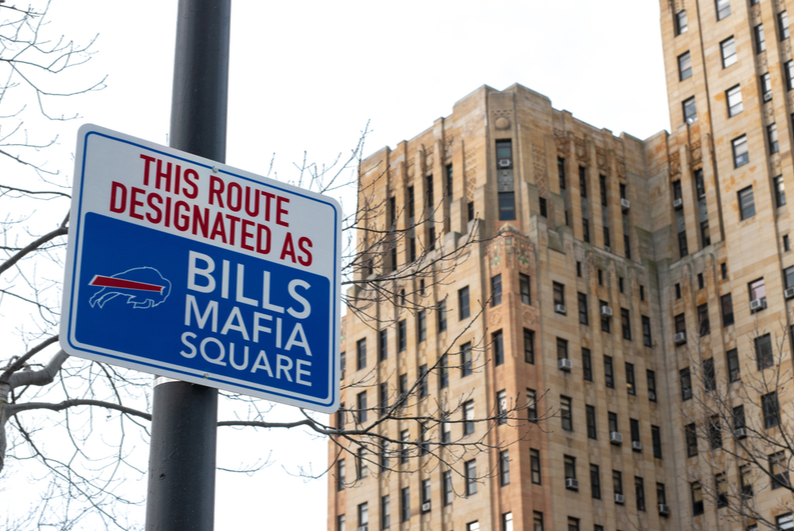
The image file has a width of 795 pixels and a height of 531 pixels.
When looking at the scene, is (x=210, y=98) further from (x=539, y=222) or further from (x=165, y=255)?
(x=539, y=222)

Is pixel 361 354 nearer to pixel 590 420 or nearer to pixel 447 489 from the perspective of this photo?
pixel 447 489

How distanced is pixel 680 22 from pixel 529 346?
2493 cm

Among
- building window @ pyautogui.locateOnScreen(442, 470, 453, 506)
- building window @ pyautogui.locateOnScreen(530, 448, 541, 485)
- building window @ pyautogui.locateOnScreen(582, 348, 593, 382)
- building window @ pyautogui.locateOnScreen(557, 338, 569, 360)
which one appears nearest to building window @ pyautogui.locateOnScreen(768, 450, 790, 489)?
building window @ pyautogui.locateOnScreen(582, 348, 593, 382)

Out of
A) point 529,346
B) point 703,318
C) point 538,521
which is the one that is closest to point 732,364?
point 703,318

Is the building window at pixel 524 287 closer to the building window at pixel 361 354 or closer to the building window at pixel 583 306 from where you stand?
the building window at pixel 583 306

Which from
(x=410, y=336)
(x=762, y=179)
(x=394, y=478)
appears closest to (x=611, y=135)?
(x=762, y=179)

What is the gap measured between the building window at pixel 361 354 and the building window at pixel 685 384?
1761 cm

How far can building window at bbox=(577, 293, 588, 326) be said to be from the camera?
207 feet

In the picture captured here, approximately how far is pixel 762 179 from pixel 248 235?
6242 centimetres

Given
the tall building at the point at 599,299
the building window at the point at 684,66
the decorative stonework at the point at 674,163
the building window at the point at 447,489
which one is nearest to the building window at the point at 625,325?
the tall building at the point at 599,299

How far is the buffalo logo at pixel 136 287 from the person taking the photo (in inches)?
148

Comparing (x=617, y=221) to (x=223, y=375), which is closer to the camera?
(x=223, y=375)

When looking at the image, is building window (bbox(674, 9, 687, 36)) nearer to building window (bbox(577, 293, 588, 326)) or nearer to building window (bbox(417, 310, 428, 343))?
building window (bbox(577, 293, 588, 326))

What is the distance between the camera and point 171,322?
3.82 meters
